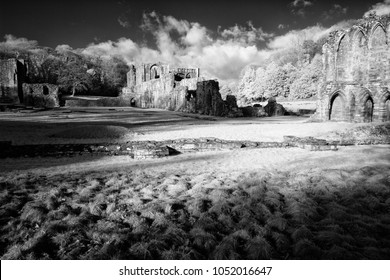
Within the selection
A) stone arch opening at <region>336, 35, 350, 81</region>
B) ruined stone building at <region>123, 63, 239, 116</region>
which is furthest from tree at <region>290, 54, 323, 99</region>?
stone arch opening at <region>336, 35, 350, 81</region>

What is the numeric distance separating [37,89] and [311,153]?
33.7 metres

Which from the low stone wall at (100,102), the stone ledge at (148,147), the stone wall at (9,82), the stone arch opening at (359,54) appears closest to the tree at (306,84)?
the stone arch opening at (359,54)

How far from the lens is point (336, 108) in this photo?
18.9 metres

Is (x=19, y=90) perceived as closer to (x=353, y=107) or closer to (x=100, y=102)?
(x=100, y=102)

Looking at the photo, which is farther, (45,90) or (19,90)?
(45,90)

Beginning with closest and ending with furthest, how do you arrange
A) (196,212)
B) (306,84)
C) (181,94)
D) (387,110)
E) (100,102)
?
(196,212)
(387,110)
(181,94)
(100,102)
(306,84)

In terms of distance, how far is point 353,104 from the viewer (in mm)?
18047

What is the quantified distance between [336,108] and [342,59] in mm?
4085

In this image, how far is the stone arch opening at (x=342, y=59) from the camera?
63.3 ft

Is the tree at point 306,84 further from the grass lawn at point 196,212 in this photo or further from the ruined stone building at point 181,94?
the grass lawn at point 196,212

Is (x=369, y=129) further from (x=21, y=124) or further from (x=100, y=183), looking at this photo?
(x=21, y=124)

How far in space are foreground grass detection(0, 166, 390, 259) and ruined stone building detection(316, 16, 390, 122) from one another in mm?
15405

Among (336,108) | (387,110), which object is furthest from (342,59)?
(387,110)
